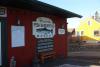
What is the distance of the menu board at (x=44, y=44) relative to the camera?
18109 millimetres

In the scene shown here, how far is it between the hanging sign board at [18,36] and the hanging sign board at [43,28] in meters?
1.33

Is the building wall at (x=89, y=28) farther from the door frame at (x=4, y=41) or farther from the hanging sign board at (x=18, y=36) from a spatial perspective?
the door frame at (x=4, y=41)

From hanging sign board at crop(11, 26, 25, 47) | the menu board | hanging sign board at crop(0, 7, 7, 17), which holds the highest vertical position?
hanging sign board at crop(0, 7, 7, 17)

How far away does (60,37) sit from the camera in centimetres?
2117

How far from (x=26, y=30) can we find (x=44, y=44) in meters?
2.27

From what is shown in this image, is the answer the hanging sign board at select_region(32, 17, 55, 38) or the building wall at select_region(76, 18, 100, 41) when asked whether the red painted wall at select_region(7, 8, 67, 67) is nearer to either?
the hanging sign board at select_region(32, 17, 55, 38)

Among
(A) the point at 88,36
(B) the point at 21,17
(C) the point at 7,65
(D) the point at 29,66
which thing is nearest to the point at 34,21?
(B) the point at 21,17

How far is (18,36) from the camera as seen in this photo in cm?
1589

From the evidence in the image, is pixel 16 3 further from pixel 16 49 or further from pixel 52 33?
pixel 52 33

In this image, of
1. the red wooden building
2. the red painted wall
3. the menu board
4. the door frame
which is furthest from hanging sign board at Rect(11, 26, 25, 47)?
the menu board

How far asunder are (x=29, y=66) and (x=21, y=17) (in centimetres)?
272

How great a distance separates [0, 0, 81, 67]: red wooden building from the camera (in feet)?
48.4

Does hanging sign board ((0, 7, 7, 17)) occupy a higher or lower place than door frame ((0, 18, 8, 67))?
higher

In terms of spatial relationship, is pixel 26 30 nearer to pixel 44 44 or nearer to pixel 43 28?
pixel 43 28
